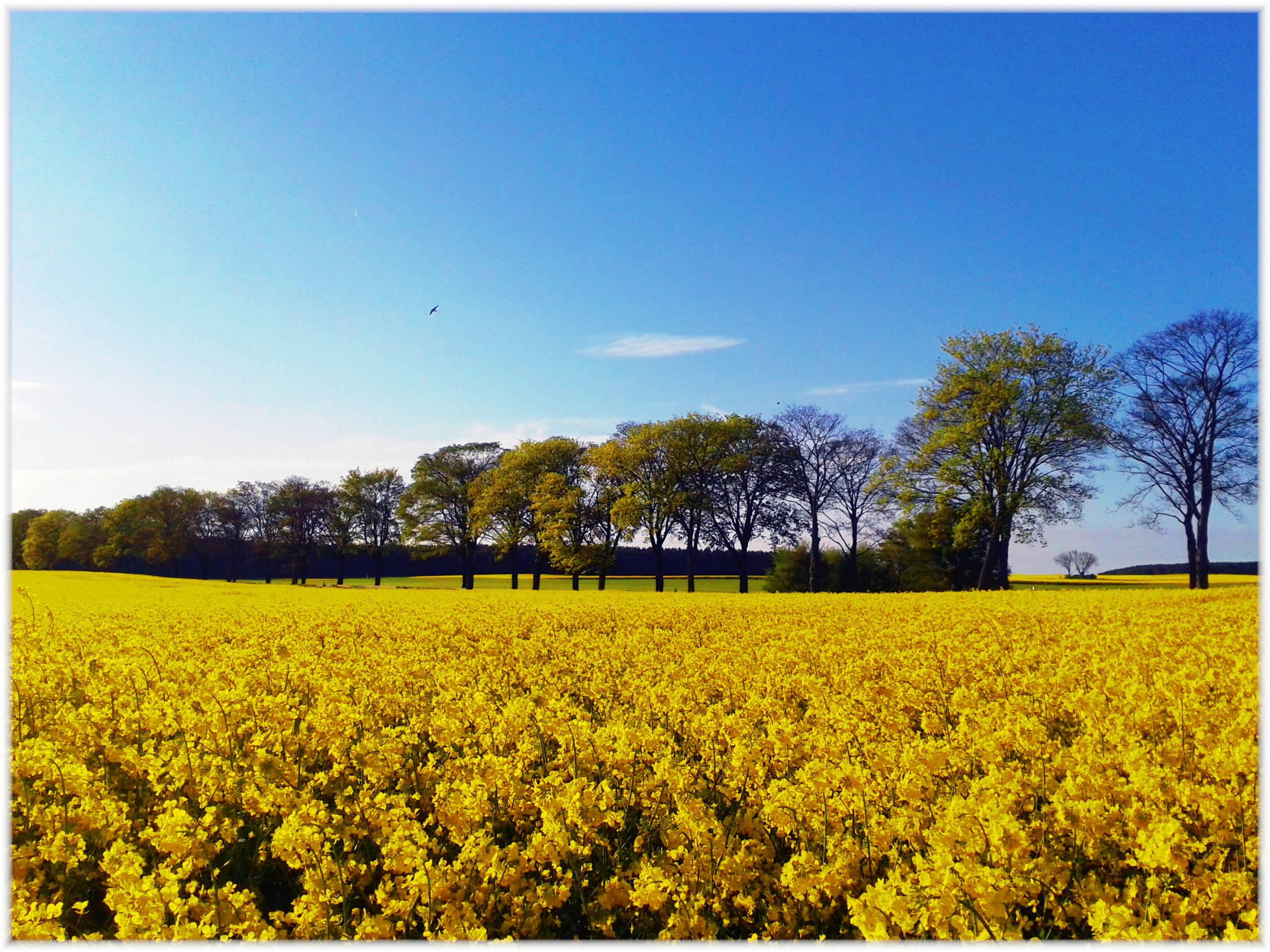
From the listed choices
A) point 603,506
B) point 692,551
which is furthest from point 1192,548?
point 603,506

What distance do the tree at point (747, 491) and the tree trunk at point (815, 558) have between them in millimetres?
1315

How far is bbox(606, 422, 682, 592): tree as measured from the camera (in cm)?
3469

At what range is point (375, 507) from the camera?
5188 centimetres

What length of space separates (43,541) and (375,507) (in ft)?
72.6

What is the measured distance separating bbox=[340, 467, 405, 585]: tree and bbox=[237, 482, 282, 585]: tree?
22.0ft

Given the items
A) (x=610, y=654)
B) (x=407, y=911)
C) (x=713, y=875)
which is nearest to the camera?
(x=407, y=911)

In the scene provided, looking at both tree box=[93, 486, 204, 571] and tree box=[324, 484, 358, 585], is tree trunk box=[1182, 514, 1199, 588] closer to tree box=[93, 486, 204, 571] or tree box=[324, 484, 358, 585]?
tree box=[324, 484, 358, 585]

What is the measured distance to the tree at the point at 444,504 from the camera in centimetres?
4397

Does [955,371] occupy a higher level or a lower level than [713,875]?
higher

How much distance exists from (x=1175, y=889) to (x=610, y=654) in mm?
5598

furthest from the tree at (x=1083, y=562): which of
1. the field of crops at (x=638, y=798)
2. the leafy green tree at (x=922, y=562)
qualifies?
the field of crops at (x=638, y=798)

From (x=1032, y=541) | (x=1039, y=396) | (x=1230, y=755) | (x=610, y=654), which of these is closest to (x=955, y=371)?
(x=1039, y=396)

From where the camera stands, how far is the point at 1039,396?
25906mm

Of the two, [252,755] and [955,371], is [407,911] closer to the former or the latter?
[252,755]
